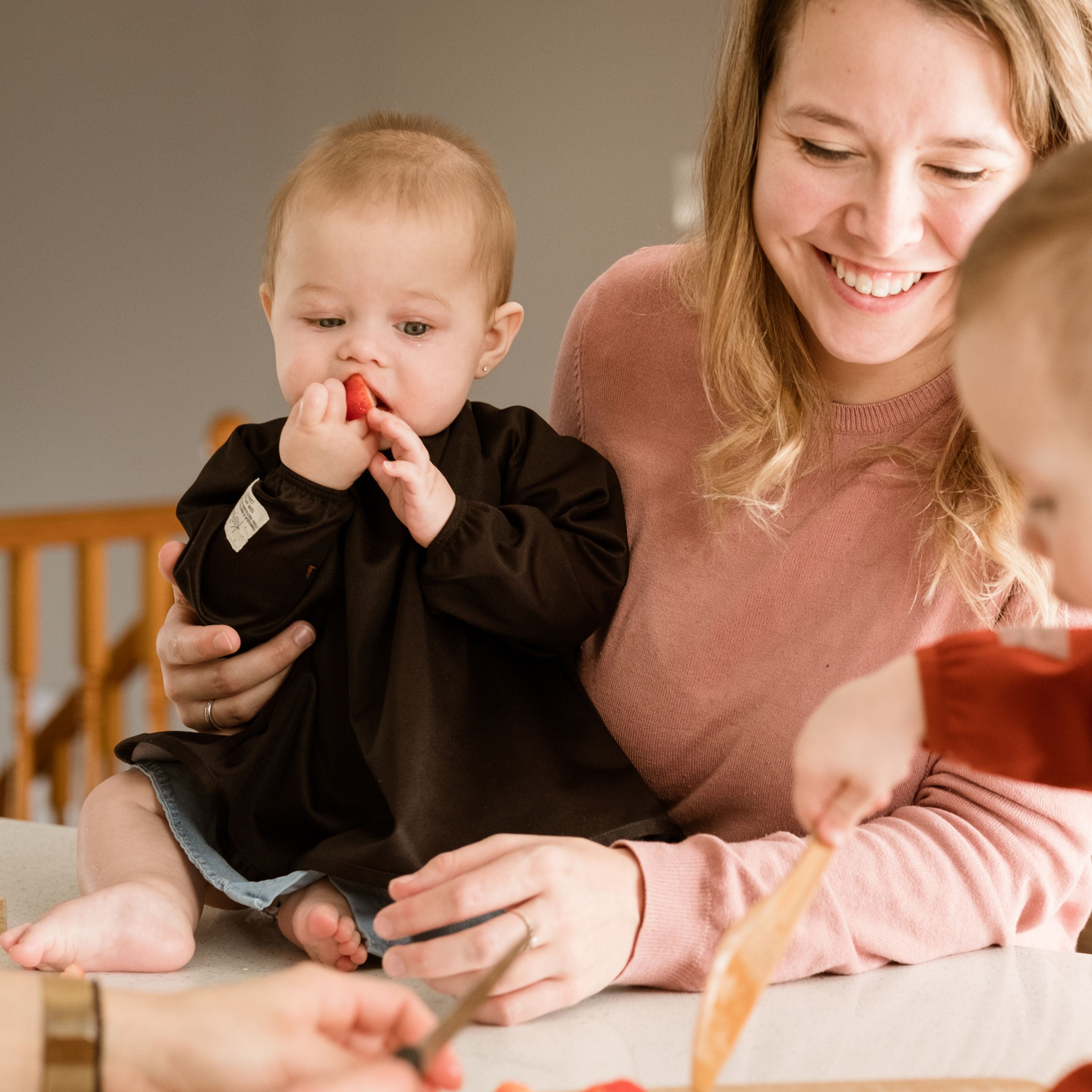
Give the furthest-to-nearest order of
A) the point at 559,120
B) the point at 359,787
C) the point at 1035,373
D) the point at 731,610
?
the point at 559,120
the point at 731,610
the point at 359,787
the point at 1035,373

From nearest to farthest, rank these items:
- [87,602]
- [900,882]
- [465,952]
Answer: [465,952] → [900,882] → [87,602]

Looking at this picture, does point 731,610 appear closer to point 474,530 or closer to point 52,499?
point 474,530

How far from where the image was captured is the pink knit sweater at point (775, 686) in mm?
980

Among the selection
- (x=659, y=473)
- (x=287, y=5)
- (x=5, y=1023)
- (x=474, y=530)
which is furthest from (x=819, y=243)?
(x=287, y=5)

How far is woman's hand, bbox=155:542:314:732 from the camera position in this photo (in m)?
1.15

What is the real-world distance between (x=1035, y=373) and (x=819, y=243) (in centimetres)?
60

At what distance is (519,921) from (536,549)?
37cm

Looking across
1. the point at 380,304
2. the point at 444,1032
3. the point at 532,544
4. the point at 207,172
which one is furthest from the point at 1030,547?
the point at 207,172

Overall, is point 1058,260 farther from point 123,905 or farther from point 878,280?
point 123,905

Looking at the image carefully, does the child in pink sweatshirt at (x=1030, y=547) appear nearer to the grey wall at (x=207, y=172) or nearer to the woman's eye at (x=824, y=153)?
the woman's eye at (x=824, y=153)

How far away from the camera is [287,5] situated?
484cm

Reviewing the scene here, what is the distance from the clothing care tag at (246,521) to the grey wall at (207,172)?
368 cm

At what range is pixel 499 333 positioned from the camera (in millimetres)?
1280

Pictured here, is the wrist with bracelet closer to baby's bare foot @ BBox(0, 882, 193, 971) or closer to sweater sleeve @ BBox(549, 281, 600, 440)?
baby's bare foot @ BBox(0, 882, 193, 971)
